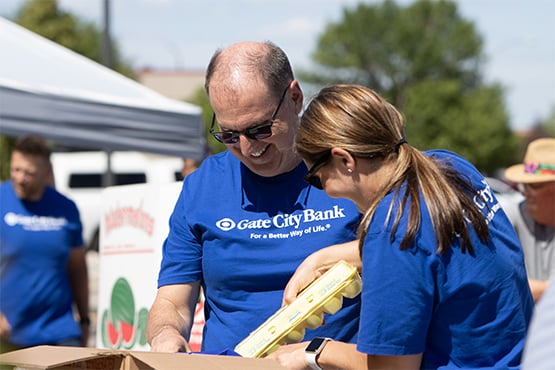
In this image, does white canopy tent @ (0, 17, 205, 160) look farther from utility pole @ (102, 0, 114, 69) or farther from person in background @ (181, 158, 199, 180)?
utility pole @ (102, 0, 114, 69)

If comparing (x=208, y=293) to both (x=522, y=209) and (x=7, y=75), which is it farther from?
(x=7, y=75)

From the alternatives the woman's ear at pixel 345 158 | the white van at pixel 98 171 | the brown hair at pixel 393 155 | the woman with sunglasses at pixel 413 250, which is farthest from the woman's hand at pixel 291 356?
the white van at pixel 98 171

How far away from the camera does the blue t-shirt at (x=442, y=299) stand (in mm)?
2029

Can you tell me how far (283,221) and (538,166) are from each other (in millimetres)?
2684

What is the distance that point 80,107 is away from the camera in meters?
6.51

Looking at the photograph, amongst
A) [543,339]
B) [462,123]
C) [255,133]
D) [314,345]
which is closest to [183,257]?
[255,133]

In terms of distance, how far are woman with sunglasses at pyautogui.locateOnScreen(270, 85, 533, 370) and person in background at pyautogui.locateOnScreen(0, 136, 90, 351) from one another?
3.76 meters

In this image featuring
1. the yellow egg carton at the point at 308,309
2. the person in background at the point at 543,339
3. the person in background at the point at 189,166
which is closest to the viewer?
the person in background at the point at 543,339

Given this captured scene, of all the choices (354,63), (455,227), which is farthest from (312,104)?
(354,63)

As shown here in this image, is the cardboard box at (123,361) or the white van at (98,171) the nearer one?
the cardboard box at (123,361)

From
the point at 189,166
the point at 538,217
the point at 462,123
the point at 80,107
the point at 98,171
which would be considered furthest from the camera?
the point at 462,123

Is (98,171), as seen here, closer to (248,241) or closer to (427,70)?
(248,241)

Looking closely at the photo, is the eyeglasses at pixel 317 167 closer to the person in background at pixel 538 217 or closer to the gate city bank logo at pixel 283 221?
the gate city bank logo at pixel 283 221

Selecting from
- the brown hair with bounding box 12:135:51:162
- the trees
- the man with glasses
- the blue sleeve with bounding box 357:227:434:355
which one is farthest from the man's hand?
the trees
